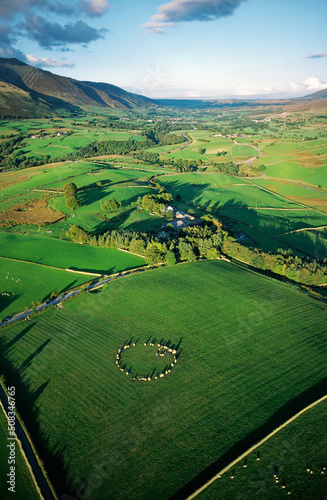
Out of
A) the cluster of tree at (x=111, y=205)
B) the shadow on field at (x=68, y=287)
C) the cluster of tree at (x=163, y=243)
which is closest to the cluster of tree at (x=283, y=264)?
the cluster of tree at (x=163, y=243)

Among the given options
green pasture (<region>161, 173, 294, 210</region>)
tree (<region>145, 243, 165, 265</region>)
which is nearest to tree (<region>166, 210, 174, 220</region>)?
green pasture (<region>161, 173, 294, 210</region>)

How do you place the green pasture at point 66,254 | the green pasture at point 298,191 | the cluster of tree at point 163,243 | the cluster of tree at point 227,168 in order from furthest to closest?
the cluster of tree at point 227,168
the green pasture at point 298,191
the cluster of tree at point 163,243
the green pasture at point 66,254

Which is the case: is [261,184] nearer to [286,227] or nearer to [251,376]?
[286,227]

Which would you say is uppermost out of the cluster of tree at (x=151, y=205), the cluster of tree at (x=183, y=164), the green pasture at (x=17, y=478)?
the cluster of tree at (x=183, y=164)

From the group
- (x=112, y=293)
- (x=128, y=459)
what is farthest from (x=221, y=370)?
(x=112, y=293)

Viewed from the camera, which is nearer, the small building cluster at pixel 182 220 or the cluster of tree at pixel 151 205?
the small building cluster at pixel 182 220

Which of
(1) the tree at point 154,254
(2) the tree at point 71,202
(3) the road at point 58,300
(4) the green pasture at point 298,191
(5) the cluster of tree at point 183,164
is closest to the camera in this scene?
(3) the road at point 58,300

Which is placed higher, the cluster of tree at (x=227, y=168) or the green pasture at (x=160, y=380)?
the cluster of tree at (x=227, y=168)

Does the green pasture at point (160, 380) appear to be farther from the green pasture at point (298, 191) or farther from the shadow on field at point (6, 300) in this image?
the green pasture at point (298, 191)
